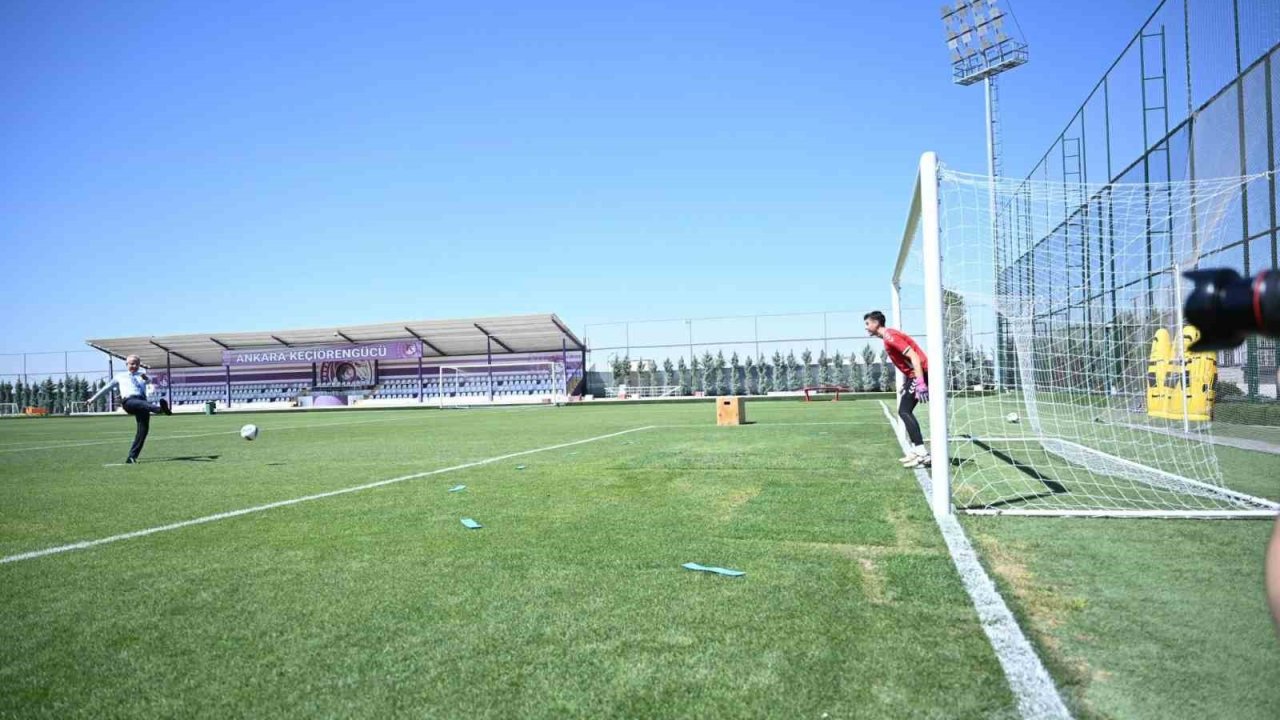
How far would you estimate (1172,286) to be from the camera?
11375 mm

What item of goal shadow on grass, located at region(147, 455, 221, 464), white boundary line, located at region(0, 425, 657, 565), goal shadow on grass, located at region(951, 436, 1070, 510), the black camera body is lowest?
goal shadow on grass, located at region(147, 455, 221, 464)

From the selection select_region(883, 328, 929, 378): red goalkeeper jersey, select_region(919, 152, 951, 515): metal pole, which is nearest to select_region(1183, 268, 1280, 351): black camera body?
select_region(919, 152, 951, 515): metal pole

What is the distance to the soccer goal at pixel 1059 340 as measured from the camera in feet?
20.6

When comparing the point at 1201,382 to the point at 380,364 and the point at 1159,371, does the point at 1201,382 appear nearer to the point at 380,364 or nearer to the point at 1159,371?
the point at 1159,371

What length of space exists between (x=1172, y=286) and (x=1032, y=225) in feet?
9.49

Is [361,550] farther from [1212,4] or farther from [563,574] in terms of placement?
[1212,4]

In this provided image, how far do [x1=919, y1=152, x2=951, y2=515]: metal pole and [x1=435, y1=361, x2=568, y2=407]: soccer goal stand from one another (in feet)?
142

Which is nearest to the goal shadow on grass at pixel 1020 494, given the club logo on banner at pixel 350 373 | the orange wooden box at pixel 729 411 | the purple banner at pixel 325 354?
the orange wooden box at pixel 729 411

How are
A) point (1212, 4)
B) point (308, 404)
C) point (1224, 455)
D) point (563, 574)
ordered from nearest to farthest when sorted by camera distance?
point (563, 574), point (1224, 455), point (1212, 4), point (308, 404)

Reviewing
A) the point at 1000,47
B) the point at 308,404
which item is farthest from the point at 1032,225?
the point at 308,404

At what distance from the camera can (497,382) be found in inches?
2051

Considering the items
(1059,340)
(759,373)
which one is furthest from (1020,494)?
(759,373)

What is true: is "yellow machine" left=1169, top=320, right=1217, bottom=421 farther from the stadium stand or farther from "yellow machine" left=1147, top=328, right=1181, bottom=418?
the stadium stand

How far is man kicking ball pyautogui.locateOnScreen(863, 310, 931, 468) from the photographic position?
8.69 meters
